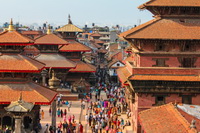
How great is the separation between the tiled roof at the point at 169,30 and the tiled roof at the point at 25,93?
8.32 meters

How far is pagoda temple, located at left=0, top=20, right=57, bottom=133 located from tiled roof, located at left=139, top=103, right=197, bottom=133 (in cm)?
772

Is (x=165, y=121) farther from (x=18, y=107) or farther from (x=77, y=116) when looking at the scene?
(x=77, y=116)

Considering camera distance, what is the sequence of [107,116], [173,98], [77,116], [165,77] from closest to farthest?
[165,77] → [173,98] → [107,116] → [77,116]

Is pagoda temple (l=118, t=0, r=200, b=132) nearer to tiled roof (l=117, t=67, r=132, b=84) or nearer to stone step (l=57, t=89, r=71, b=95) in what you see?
tiled roof (l=117, t=67, r=132, b=84)

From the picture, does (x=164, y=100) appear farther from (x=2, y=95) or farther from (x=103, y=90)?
(x=103, y=90)

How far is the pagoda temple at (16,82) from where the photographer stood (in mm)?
28000

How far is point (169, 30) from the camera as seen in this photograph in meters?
32.0

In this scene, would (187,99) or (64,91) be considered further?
(64,91)

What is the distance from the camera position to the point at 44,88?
101 feet

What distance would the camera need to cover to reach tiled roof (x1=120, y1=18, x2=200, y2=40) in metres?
31.2

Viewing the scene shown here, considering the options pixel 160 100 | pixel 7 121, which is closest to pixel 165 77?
pixel 160 100

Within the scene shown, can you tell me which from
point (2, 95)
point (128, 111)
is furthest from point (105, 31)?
point (2, 95)

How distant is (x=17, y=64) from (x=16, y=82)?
A: 138 centimetres

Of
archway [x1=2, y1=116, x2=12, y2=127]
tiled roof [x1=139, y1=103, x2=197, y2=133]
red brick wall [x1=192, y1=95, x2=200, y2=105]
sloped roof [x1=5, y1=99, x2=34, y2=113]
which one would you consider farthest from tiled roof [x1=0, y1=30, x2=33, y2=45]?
red brick wall [x1=192, y1=95, x2=200, y2=105]
